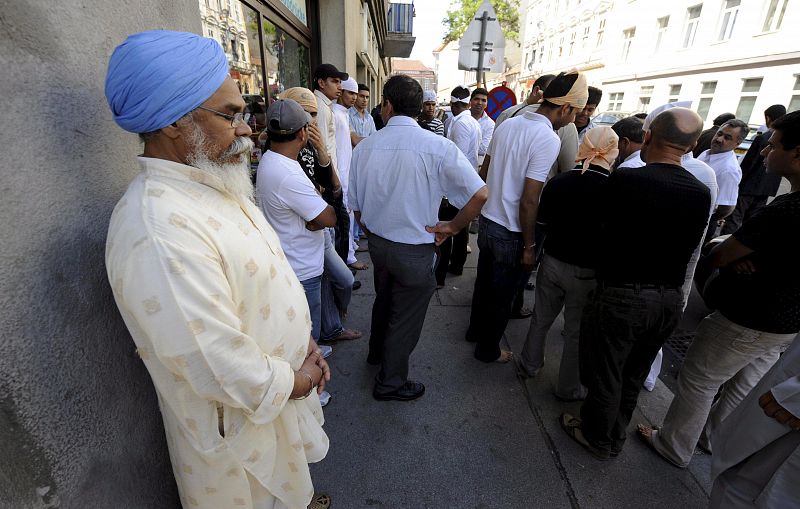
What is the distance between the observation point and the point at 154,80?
1.01m

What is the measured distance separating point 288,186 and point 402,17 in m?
16.3

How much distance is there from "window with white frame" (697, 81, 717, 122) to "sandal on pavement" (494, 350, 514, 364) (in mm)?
21025

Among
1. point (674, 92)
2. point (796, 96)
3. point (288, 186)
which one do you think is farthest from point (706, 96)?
point (288, 186)

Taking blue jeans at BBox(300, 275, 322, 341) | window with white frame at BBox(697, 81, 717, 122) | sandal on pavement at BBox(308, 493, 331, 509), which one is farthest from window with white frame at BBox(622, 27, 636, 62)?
sandal on pavement at BBox(308, 493, 331, 509)

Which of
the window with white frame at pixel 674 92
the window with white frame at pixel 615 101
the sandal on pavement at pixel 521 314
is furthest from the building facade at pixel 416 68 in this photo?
the sandal on pavement at pixel 521 314

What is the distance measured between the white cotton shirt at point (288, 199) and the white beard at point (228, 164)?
0.82 meters

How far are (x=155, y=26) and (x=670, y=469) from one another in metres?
3.55

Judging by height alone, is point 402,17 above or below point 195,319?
above

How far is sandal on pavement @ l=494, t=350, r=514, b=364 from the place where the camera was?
126 inches

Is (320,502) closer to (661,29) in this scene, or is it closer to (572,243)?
(572,243)

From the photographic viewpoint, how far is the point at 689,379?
219 centimetres

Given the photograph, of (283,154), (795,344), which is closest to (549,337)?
(795,344)

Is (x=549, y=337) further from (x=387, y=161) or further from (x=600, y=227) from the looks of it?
(x=387, y=161)

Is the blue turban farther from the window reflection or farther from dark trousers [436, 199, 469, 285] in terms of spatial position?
the window reflection
